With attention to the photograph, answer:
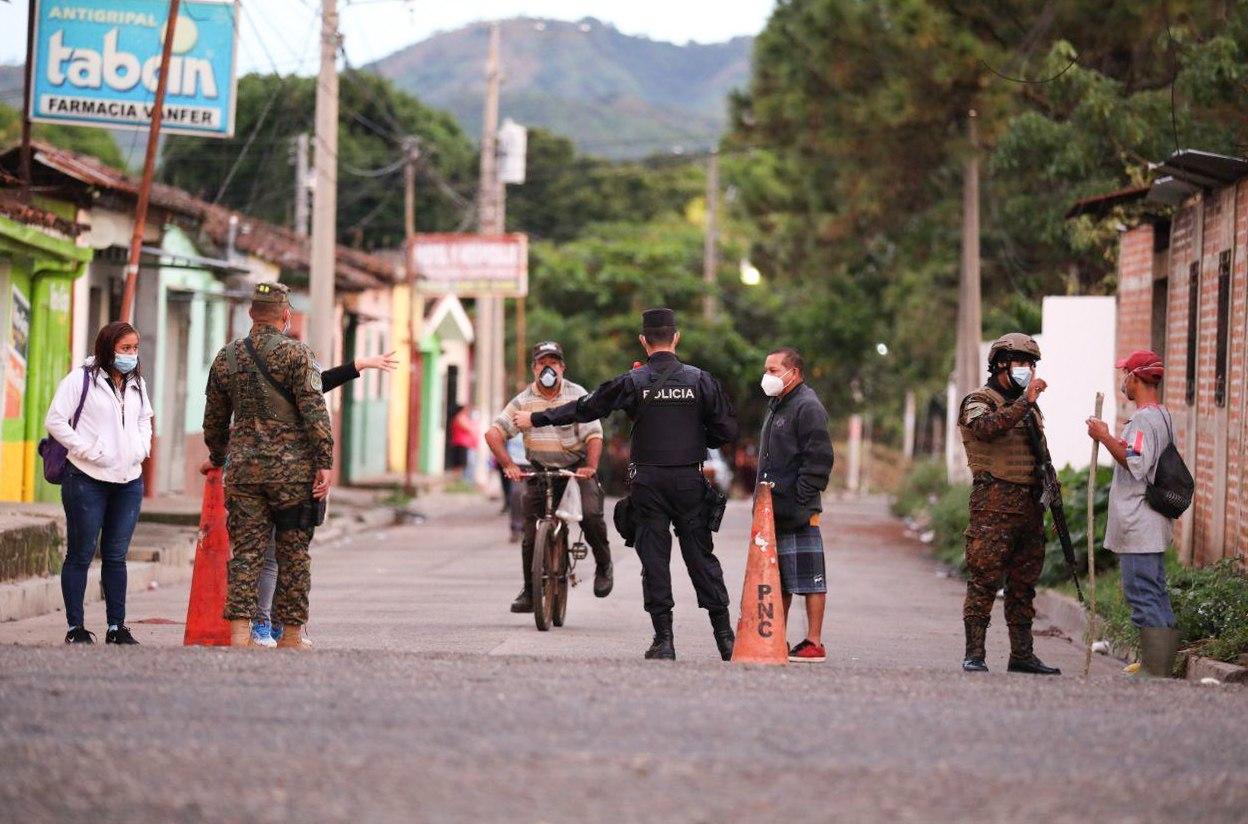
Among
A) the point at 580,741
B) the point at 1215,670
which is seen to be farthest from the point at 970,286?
the point at 580,741

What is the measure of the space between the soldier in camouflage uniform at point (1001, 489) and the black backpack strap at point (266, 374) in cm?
352

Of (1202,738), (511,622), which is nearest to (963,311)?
(511,622)

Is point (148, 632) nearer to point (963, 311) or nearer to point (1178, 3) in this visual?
point (1178, 3)

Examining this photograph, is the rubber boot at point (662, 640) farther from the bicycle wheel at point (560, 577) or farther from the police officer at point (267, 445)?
the bicycle wheel at point (560, 577)

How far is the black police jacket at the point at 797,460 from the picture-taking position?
1109 cm

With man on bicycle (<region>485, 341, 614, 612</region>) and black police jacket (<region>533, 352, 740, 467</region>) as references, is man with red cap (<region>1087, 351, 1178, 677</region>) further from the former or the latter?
man on bicycle (<region>485, 341, 614, 612</region>)

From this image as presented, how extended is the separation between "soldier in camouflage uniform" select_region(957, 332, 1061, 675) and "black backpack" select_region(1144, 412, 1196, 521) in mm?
609

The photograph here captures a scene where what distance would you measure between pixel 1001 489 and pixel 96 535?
5.03 m

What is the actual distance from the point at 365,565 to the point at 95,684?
12543mm

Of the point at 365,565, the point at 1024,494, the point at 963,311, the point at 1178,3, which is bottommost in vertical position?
the point at 365,565

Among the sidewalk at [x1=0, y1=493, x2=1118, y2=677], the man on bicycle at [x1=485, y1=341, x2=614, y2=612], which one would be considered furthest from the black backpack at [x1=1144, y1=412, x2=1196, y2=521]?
the man on bicycle at [x1=485, y1=341, x2=614, y2=612]

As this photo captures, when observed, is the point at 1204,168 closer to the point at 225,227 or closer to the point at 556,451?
the point at 556,451

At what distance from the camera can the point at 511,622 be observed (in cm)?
1446

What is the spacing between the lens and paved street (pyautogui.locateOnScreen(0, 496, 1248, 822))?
6059 mm
